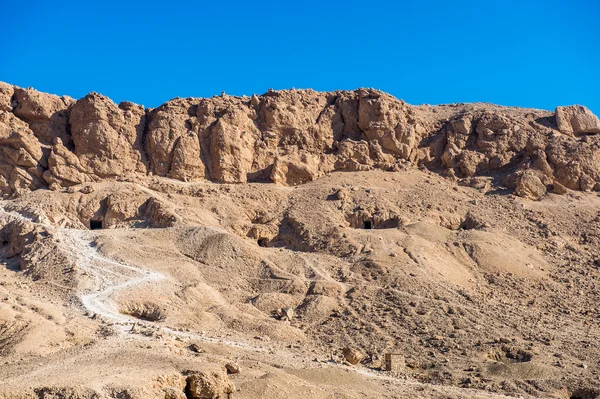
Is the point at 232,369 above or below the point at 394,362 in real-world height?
below

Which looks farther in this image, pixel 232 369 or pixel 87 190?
pixel 87 190

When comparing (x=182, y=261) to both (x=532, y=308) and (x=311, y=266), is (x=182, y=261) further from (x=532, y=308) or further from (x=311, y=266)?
(x=532, y=308)

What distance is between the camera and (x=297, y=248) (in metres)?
30.9

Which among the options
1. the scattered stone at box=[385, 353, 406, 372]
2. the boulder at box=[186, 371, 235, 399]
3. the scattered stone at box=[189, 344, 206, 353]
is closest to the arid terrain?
the boulder at box=[186, 371, 235, 399]

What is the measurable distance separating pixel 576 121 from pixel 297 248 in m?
16.6

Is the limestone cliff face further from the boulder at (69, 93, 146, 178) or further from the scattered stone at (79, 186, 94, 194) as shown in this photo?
the scattered stone at (79, 186, 94, 194)

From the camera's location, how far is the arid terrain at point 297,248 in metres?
19.2

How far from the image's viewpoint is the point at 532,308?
26.6 metres

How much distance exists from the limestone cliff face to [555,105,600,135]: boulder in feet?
0.19

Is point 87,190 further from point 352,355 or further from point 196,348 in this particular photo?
point 352,355

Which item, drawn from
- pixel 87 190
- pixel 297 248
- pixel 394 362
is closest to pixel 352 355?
pixel 394 362

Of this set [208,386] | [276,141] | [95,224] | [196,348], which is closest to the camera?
[208,386]

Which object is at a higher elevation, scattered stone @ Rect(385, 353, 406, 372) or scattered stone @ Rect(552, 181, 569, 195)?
scattered stone @ Rect(552, 181, 569, 195)

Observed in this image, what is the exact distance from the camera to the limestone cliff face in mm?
35125
